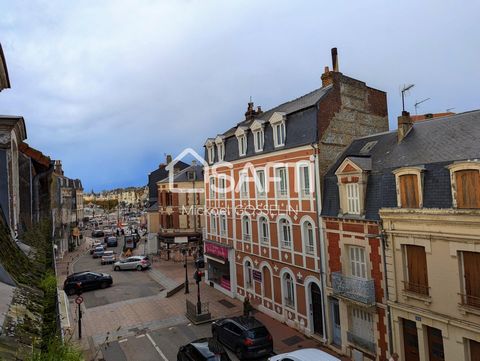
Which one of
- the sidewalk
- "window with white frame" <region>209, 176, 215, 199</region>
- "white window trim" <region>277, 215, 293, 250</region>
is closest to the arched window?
the sidewalk

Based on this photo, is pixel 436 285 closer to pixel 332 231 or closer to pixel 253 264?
pixel 332 231

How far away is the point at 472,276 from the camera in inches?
406

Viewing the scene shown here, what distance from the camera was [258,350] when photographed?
14148 millimetres

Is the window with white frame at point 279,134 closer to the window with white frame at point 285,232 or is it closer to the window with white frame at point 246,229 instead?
the window with white frame at point 285,232

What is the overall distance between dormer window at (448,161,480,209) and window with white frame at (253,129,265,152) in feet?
35.9

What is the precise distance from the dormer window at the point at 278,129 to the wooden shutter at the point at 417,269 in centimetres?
870

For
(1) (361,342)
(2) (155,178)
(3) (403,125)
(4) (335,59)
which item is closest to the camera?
(1) (361,342)

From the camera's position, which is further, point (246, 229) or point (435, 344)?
point (246, 229)

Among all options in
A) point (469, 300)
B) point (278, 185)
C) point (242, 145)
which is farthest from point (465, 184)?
point (242, 145)

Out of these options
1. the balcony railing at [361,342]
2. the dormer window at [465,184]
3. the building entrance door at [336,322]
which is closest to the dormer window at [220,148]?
the building entrance door at [336,322]

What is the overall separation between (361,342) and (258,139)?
1203 cm

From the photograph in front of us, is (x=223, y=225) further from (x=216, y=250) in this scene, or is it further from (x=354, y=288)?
(x=354, y=288)

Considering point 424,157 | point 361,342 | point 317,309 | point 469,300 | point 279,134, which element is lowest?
point 361,342

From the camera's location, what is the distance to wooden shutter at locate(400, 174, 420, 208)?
1193 centimetres
